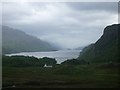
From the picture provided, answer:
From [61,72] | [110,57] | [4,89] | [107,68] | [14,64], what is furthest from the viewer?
[110,57]

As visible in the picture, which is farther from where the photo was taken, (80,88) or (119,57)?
(119,57)

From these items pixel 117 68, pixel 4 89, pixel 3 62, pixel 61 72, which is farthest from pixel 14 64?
pixel 4 89

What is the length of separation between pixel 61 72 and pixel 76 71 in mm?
6906

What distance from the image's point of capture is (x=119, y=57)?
7249 inches

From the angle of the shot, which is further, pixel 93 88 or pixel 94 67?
pixel 94 67

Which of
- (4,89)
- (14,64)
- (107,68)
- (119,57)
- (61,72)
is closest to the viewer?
(4,89)

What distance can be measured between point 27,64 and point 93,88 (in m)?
109

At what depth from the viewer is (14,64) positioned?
169m

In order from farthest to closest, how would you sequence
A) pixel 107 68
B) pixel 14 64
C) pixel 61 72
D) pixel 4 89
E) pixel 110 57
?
pixel 110 57, pixel 14 64, pixel 107 68, pixel 61 72, pixel 4 89

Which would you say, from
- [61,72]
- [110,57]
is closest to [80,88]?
[61,72]

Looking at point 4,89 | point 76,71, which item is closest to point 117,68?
point 76,71

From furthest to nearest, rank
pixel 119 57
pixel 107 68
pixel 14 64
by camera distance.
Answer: pixel 119 57, pixel 14 64, pixel 107 68

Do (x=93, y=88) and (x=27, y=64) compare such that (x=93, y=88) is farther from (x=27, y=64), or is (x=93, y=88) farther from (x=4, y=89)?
(x=27, y=64)

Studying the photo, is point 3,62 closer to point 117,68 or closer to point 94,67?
point 94,67
